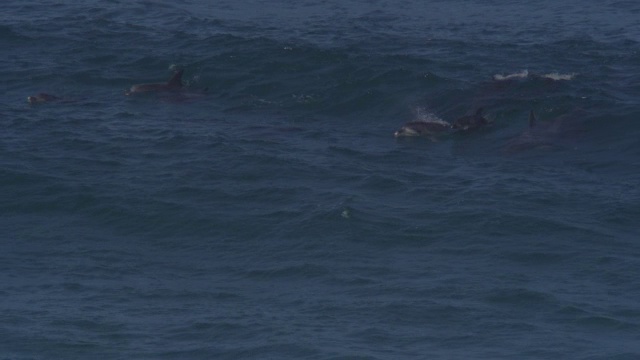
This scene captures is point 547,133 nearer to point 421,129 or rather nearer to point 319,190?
point 421,129

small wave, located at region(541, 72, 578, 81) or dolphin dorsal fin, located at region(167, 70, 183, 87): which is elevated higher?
small wave, located at region(541, 72, 578, 81)

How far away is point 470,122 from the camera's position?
31.6m

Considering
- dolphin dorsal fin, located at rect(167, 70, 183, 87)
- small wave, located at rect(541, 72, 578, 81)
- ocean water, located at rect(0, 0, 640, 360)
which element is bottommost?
ocean water, located at rect(0, 0, 640, 360)

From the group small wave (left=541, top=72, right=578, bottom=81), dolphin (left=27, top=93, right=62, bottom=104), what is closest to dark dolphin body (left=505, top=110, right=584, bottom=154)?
small wave (left=541, top=72, right=578, bottom=81)

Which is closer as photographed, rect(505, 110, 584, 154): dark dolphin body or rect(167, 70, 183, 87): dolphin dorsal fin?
rect(505, 110, 584, 154): dark dolphin body

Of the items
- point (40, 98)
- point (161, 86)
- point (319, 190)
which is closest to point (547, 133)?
point (319, 190)

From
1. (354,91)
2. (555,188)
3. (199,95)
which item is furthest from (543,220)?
(199,95)

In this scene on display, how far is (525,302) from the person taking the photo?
72.9 ft

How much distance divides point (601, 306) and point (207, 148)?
12191 mm

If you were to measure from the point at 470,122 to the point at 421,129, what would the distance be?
3.99 ft

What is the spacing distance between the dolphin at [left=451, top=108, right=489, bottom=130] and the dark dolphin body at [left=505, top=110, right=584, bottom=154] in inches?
38.8

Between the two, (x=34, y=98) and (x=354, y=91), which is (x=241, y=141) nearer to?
(x=354, y=91)

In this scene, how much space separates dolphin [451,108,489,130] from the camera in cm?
3152

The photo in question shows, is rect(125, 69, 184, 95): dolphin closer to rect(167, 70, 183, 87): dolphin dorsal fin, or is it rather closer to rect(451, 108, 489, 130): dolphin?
rect(167, 70, 183, 87): dolphin dorsal fin
